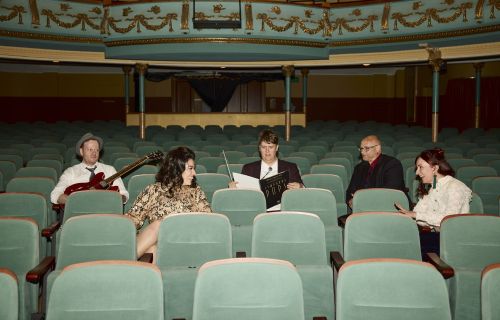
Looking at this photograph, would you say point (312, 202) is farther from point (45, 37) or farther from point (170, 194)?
point (45, 37)

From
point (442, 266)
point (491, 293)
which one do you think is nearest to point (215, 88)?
point (442, 266)

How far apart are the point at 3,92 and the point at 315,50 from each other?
14448 millimetres

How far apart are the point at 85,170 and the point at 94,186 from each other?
0.88ft

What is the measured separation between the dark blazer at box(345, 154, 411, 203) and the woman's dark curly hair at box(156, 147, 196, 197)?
7.77 ft

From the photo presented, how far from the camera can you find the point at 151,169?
269 inches

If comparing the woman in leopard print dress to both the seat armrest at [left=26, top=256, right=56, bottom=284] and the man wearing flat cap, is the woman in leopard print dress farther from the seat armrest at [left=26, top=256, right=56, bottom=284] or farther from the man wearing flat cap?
the man wearing flat cap

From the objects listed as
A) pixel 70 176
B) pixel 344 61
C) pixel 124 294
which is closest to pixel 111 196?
pixel 70 176

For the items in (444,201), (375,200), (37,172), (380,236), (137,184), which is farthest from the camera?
(37,172)

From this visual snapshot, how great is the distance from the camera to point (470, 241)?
357 cm

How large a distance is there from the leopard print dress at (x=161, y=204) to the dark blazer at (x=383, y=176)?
2.21 metres

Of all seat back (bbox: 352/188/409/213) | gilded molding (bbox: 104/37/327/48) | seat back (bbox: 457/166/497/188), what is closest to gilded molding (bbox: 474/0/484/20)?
gilded molding (bbox: 104/37/327/48)

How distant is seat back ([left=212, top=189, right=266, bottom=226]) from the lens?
4828mm

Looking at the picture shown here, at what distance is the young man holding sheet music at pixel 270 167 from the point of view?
5133 mm

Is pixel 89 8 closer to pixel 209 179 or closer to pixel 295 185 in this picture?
pixel 209 179
